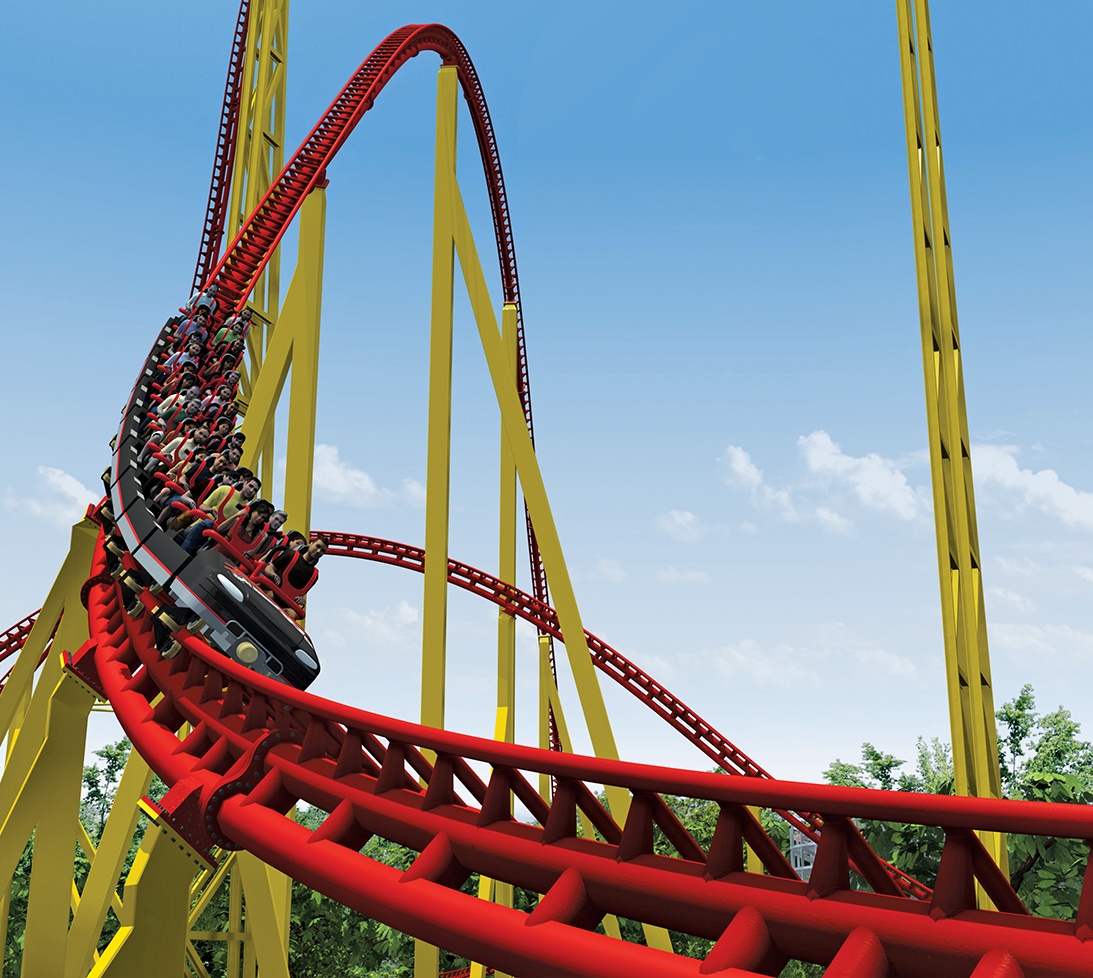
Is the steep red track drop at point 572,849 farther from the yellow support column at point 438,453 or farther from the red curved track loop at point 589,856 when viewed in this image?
the yellow support column at point 438,453

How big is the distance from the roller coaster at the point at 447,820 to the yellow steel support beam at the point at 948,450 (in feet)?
0.19

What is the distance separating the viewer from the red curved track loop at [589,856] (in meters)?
2.00

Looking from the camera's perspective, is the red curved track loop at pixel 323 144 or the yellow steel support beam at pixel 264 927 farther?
the red curved track loop at pixel 323 144

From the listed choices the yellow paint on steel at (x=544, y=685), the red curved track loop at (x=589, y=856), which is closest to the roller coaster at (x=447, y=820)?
the red curved track loop at (x=589, y=856)

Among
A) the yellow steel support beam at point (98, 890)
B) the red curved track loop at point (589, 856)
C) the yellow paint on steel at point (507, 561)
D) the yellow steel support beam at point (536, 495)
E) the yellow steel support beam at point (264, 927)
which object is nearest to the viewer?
the red curved track loop at point (589, 856)

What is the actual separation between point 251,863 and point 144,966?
117 cm

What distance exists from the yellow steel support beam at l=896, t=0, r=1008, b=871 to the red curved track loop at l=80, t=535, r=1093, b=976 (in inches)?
136

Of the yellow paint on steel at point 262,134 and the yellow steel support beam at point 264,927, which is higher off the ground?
the yellow paint on steel at point 262,134

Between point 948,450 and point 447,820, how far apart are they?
426cm

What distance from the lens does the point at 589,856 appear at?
2531mm

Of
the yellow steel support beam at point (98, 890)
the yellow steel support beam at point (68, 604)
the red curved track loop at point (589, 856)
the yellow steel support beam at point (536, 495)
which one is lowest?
the yellow steel support beam at point (98, 890)

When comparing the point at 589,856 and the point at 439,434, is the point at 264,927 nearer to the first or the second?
the point at 589,856

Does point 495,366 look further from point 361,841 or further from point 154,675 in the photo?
point 361,841

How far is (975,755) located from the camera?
18.9ft
